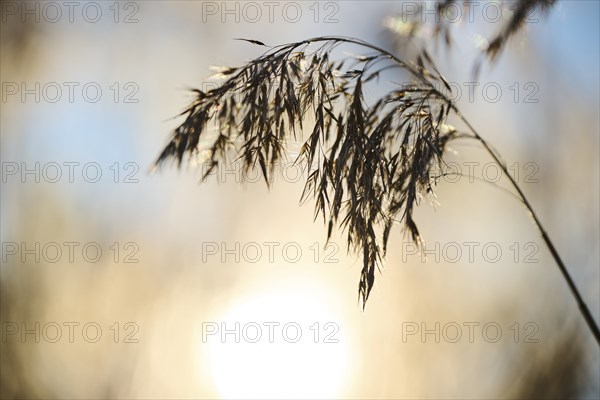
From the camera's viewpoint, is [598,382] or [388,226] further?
[598,382]

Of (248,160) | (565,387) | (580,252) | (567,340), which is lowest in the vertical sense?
(565,387)

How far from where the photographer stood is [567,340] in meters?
5.01

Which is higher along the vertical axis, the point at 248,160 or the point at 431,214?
the point at 248,160

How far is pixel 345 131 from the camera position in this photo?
217cm

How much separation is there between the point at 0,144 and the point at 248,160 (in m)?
3.62

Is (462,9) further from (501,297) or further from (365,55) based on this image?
(501,297)

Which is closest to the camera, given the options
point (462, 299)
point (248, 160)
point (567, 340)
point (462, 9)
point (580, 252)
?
point (462, 9)

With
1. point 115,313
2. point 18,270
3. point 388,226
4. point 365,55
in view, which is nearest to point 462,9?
point 365,55

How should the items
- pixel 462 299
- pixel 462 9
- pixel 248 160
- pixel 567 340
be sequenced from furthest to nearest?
pixel 462 299 < pixel 567 340 < pixel 248 160 < pixel 462 9

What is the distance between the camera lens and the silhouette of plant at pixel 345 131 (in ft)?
6.89

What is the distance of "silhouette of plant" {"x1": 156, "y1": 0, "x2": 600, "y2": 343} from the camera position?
82.7 inches

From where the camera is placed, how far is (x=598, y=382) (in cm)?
484

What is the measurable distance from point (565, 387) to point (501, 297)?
713mm

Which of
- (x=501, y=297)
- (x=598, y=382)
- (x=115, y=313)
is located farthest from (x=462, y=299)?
(x=115, y=313)
